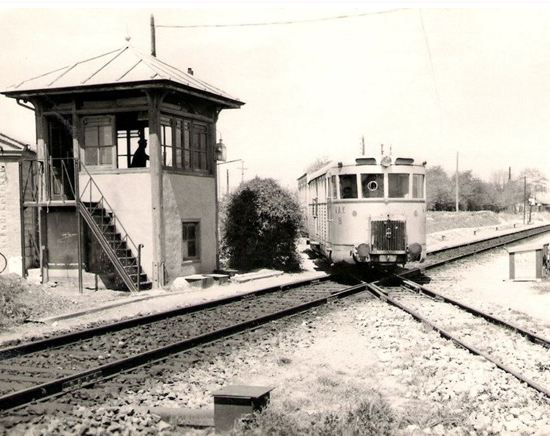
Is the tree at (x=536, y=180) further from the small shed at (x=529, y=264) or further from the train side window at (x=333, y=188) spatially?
the train side window at (x=333, y=188)

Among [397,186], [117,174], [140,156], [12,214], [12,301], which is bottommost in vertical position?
[12,301]

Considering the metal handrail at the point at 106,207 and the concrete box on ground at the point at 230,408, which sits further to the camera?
the metal handrail at the point at 106,207

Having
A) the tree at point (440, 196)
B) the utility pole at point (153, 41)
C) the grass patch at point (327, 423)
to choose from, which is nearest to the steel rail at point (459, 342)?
the grass patch at point (327, 423)

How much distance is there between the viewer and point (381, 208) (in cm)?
1652

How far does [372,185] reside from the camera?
16.7m

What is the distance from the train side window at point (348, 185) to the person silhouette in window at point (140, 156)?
640 cm

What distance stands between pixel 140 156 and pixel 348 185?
682 cm

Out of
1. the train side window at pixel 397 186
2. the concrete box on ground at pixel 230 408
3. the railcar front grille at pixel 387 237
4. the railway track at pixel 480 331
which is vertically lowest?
the railway track at pixel 480 331

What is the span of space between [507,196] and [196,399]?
13104 centimetres

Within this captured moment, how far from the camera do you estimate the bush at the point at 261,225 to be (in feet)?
70.2

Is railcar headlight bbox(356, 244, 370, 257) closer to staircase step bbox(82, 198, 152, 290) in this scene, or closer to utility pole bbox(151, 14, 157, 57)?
staircase step bbox(82, 198, 152, 290)

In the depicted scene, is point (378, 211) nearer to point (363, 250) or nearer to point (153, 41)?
point (363, 250)

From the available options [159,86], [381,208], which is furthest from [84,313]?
[381,208]

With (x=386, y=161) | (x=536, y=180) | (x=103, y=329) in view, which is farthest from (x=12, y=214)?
(x=536, y=180)
